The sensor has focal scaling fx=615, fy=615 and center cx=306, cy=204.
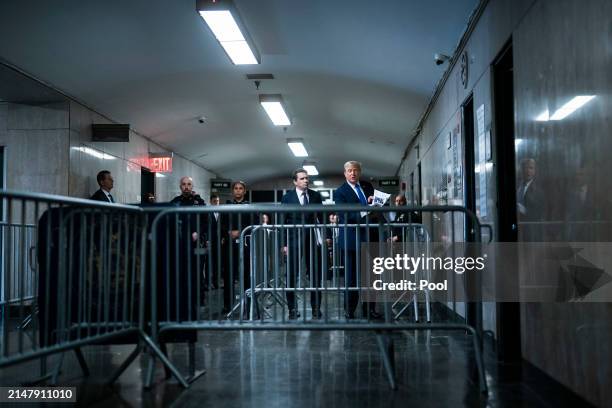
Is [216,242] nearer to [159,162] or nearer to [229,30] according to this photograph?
[229,30]

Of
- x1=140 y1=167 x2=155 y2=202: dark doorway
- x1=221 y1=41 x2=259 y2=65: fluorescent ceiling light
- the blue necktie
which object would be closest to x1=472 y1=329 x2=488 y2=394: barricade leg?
the blue necktie

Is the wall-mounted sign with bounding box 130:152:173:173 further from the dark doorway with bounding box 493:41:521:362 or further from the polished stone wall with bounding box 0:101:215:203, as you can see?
the dark doorway with bounding box 493:41:521:362

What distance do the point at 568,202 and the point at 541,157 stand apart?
0.52 meters

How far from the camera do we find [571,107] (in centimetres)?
308

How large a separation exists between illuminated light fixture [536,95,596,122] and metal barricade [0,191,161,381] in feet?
7.80

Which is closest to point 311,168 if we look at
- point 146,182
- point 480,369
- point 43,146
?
point 146,182

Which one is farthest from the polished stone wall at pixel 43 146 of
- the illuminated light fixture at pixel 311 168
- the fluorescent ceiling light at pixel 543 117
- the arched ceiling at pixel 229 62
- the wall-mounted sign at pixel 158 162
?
the illuminated light fixture at pixel 311 168

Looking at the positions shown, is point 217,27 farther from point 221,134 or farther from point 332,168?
point 332,168

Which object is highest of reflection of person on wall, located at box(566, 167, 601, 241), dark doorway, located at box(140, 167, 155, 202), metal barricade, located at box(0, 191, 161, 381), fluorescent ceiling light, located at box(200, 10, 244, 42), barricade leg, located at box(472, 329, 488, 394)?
fluorescent ceiling light, located at box(200, 10, 244, 42)

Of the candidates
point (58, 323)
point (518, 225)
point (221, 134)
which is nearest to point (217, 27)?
point (518, 225)

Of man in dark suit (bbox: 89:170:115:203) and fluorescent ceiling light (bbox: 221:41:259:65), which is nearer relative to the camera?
fluorescent ceiling light (bbox: 221:41:259:65)

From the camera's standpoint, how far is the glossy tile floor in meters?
3.23

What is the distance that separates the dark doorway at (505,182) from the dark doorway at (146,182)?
8355 millimetres

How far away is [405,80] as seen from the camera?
8.58 meters
